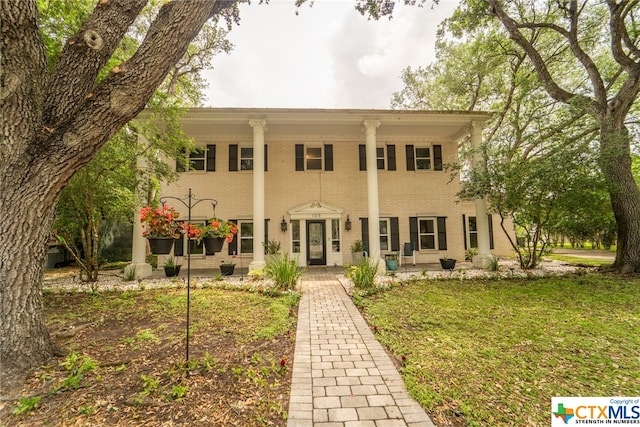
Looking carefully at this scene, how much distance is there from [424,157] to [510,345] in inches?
410

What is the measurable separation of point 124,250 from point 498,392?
715 inches

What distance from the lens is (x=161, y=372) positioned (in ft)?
9.88

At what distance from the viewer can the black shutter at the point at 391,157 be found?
12562 millimetres

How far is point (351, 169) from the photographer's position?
12.5m

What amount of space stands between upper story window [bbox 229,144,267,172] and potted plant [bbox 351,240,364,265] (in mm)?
5427

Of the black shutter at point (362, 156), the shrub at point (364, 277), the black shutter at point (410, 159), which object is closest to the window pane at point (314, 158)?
the black shutter at point (362, 156)

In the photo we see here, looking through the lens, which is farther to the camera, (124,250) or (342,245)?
(124,250)

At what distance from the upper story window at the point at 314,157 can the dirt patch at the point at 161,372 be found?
8218 millimetres

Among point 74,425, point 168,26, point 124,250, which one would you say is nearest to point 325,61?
point 168,26

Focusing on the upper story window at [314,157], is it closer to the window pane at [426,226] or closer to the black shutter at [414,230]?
the black shutter at [414,230]

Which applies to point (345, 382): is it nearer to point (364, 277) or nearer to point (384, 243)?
point (364, 277)

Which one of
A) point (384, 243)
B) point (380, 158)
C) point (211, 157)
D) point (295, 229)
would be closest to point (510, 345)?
point (384, 243)

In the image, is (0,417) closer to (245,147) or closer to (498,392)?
(498,392)

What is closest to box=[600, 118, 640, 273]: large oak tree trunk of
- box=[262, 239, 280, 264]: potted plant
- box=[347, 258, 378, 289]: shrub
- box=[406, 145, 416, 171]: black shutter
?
box=[406, 145, 416, 171]: black shutter
